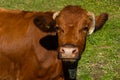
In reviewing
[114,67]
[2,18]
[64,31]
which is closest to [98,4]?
[114,67]

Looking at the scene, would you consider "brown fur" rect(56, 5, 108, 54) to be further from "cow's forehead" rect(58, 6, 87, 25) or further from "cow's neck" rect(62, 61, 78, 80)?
"cow's neck" rect(62, 61, 78, 80)

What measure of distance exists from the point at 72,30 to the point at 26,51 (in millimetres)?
1325

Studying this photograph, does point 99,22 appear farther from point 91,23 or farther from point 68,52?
point 68,52

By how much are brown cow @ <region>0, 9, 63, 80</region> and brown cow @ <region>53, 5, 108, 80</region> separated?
629mm

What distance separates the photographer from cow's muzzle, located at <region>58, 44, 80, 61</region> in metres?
6.20

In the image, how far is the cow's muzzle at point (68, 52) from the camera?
620cm

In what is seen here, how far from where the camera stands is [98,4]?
622 inches

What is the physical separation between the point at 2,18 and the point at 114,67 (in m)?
3.14

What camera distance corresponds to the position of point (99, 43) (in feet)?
36.3

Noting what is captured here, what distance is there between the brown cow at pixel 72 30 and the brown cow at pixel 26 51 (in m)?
0.63

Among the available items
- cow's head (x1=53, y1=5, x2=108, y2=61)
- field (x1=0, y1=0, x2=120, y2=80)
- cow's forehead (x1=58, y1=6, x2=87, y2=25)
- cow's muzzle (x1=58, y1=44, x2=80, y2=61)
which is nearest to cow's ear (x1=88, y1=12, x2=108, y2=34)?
cow's head (x1=53, y1=5, x2=108, y2=61)

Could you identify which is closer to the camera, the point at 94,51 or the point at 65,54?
the point at 65,54

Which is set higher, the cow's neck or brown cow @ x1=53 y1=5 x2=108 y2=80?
brown cow @ x1=53 y1=5 x2=108 y2=80

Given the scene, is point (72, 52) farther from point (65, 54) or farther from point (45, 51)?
point (45, 51)
